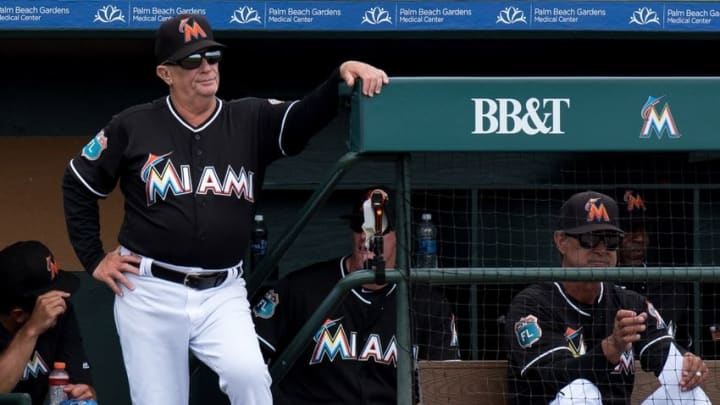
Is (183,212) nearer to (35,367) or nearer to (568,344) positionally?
(35,367)

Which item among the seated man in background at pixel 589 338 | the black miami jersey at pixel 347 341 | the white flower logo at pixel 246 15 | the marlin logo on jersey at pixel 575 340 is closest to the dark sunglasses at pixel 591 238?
the seated man in background at pixel 589 338

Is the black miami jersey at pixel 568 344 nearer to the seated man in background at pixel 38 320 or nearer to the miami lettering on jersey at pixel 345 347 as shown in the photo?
the miami lettering on jersey at pixel 345 347

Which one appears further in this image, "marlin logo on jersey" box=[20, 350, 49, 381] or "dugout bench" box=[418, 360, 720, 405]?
"marlin logo on jersey" box=[20, 350, 49, 381]

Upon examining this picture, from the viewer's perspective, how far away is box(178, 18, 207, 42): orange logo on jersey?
4.14m

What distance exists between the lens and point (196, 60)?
13.4 ft

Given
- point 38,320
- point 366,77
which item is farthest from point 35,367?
point 366,77

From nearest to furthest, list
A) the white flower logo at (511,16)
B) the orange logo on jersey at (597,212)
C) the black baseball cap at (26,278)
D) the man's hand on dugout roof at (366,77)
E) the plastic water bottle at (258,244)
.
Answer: the man's hand on dugout roof at (366,77), the orange logo on jersey at (597,212), the black baseball cap at (26,278), the white flower logo at (511,16), the plastic water bottle at (258,244)

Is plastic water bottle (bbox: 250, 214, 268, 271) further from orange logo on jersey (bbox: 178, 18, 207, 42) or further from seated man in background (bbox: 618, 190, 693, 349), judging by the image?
orange logo on jersey (bbox: 178, 18, 207, 42)

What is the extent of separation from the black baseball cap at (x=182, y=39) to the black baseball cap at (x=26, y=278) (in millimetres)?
1165

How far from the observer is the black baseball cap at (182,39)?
4.12 meters

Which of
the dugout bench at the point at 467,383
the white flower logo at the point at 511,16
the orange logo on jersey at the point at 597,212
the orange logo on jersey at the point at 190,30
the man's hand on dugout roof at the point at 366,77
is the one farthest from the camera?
the white flower logo at the point at 511,16

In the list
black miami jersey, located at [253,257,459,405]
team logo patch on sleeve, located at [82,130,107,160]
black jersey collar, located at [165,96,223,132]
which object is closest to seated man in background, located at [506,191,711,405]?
black miami jersey, located at [253,257,459,405]

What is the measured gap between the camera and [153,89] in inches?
245

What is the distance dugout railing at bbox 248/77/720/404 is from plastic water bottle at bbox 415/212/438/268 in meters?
1.72
